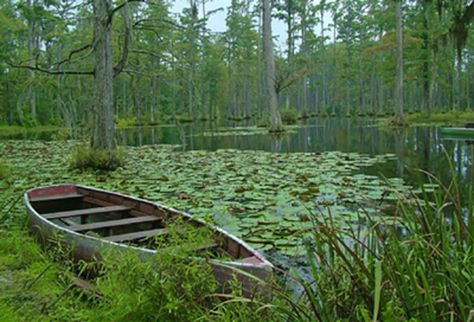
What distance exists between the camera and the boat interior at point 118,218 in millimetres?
2709

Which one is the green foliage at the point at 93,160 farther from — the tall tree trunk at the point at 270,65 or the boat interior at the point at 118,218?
the tall tree trunk at the point at 270,65

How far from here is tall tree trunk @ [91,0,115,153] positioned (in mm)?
8492

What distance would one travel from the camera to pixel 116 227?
3.67m

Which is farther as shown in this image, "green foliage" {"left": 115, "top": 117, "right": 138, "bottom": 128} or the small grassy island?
"green foliage" {"left": 115, "top": 117, "right": 138, "bottom": 128}

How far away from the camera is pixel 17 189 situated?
234 inches

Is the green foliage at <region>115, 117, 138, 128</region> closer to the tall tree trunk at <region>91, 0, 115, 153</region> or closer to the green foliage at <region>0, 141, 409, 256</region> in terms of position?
the green foliage at <region>0, 141, 409, 256</region>

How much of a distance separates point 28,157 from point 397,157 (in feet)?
28.6

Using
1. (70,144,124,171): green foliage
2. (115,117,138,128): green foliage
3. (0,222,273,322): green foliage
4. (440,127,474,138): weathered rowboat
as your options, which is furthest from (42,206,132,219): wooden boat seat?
(115,117,138,128): green foliage

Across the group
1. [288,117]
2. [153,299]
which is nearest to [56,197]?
[153,299]

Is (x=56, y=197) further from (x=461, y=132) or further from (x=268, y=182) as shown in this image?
(x=461, y=132)

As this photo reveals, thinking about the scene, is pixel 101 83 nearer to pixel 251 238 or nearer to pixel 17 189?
pixel 17 189

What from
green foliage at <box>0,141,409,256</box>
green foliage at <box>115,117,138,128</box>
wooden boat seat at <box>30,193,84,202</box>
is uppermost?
green foliage at <box>115,117,138,128</box>

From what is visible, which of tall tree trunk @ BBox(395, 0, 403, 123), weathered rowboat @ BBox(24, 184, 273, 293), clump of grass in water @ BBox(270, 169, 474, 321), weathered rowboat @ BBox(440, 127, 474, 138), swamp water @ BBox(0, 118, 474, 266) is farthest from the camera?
tall tree trunk @ BBox(395, 0, 403, 123)

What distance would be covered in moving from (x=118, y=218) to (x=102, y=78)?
5125mm
